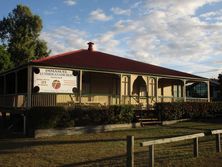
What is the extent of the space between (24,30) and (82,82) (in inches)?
1167

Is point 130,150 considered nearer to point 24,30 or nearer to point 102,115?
point 102,115

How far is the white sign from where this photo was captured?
20.9m

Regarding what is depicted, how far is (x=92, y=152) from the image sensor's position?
1316 cm

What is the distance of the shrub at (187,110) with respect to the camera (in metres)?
23.8

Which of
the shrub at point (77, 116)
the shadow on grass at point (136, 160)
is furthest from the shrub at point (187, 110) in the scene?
the shadow on grass at point (136, 160)

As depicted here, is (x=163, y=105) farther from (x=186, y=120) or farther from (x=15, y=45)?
(x=15, y=45)

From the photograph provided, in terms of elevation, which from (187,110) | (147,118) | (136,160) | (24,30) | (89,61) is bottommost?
(136,160)

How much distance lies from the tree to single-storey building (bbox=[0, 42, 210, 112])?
21400mm

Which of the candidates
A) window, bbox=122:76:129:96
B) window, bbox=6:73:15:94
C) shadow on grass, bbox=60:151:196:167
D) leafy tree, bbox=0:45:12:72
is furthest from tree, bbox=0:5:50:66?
shadow on grass, bbox=60:151:196:167

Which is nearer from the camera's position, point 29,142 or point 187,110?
point 29,142

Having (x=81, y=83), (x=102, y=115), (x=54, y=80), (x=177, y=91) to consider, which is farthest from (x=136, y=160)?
(x=177, y=91)

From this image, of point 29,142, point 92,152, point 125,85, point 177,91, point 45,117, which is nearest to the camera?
point 92,152

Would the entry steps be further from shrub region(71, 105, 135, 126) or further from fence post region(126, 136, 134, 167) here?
fence post region(126, 136, 134, 167)

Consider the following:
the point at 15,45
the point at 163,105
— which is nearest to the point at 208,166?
the point at 163,105
